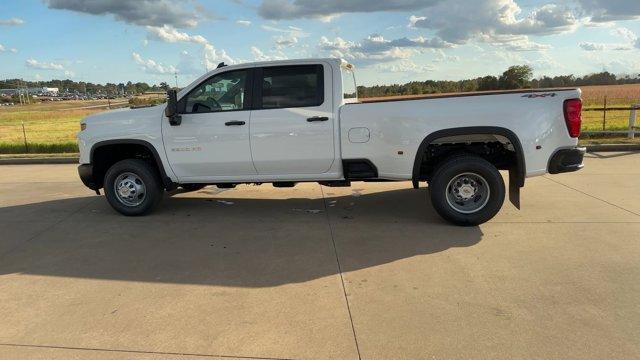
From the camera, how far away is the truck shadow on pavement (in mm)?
4617

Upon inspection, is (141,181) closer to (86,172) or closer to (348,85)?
(86,172)

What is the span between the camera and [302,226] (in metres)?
5.93

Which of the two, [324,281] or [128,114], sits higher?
[128,114]

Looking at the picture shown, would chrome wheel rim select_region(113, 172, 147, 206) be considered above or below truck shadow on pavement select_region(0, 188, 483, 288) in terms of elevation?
above

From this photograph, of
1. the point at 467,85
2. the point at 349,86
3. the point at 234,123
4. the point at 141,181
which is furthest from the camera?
the point at 467,85

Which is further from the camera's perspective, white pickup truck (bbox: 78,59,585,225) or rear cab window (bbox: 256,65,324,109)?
rear cab window (bbox: 256,65,324,109)

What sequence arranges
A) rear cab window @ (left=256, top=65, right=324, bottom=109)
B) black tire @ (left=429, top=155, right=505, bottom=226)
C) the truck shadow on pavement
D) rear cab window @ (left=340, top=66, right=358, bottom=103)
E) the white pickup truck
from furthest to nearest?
rear cab window @ (left=340, top=66, right=358, bottom=103)
rear cab window @ (left=256, top=65, right=324, bottom=109)
black tire @ (left=429, top=155, right=505, bottom=226)
the white pickup truck
the truck shadow on pavement

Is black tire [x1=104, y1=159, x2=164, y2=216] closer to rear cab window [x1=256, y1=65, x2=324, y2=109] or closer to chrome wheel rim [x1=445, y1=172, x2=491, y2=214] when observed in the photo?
rear cab window [x1=256, y1=65, x2=324, y2=109]

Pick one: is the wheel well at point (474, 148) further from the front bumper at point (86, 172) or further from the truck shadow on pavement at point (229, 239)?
the front bumper at point (86, 172)

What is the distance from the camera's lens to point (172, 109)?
19.7 ft

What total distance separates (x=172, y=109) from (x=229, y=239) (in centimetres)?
178

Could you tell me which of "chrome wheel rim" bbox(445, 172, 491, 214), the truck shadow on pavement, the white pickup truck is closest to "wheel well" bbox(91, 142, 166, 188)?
the white pickup truck

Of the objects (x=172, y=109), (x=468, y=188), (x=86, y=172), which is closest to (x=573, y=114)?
(x=468, y=188)

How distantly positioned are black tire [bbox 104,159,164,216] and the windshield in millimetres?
2752
